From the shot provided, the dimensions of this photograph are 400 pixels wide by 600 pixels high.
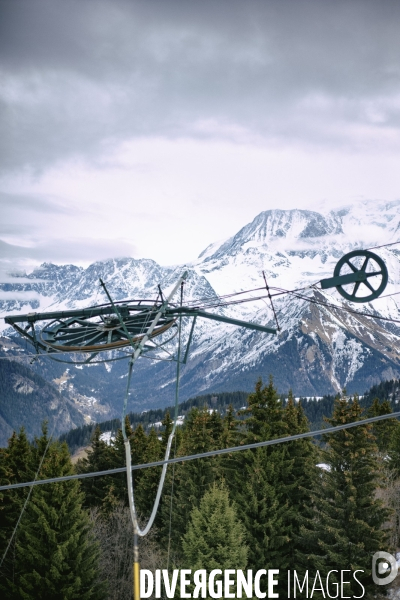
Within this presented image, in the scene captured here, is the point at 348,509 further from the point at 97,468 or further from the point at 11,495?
the point at 97,468

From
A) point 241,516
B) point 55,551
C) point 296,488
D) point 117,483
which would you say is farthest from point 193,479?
point 117,483

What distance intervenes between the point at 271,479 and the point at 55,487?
14430 millimetres

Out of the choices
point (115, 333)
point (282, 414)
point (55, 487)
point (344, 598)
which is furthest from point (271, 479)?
point (115, 333)

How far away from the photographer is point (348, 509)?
112ft

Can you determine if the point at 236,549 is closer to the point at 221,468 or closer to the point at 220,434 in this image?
the point at 221,468

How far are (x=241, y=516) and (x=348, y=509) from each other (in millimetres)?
7158

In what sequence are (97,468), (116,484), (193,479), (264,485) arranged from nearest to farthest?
1. (264,485)
2. (193,479)
3. (116,484)
4. (97,468)

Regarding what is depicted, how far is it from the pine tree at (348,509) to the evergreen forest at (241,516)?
0.08 meters

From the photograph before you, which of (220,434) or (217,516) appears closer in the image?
(217,516)

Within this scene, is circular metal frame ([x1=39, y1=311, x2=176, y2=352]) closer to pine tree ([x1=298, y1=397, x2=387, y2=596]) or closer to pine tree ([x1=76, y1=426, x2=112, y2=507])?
pine tree ([x1=298, y1=397, x2=387, y2=596])

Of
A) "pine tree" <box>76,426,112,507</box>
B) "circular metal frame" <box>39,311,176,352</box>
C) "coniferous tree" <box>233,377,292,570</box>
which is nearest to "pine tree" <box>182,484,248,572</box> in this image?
"coniferous tree" <box>233,377,292,570</box>

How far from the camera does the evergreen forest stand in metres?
32.3

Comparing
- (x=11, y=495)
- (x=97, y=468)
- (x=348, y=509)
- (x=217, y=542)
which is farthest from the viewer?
(x=97, y=468)

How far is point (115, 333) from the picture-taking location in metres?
19.7
